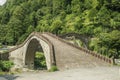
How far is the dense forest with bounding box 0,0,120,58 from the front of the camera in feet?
192

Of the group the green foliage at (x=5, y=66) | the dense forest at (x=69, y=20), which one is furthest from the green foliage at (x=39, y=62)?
the dense forest at (x=69, y=20)

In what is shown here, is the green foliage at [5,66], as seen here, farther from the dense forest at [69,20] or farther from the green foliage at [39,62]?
the dense forest at [69,20]

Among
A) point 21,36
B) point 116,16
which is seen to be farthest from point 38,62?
point 21,36

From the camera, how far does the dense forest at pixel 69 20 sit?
Result: 58.7m

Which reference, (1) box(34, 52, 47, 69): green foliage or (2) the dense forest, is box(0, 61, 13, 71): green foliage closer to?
(1) box(34, 52, 47, 69): green foliage

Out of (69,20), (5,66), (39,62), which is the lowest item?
(39,62)

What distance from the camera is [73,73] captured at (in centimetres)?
2916

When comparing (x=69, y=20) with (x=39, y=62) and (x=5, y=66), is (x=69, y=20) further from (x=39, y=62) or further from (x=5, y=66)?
(x=5, y=66)

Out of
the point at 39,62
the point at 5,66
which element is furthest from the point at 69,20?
the point at 5,66

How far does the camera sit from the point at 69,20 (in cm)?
10281

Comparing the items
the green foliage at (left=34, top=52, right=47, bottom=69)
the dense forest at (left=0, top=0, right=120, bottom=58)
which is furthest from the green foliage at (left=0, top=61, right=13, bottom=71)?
the dense forest at (left=0, top=0, right=120, bottom=58)

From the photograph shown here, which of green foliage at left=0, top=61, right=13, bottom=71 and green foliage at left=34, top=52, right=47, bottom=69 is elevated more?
green foliage at left=0, top=61, right=13, bottom=71

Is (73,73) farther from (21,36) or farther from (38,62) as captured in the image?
(21,36)

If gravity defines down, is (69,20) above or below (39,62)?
above
